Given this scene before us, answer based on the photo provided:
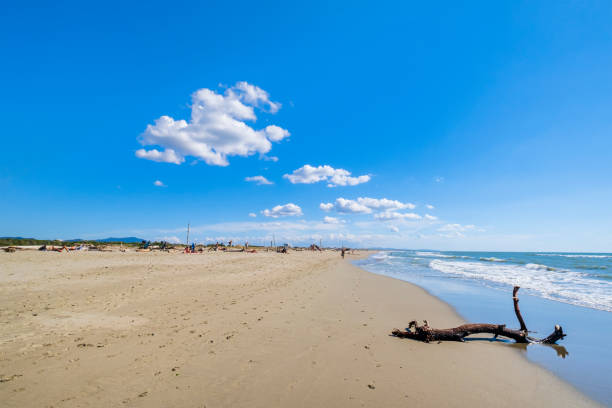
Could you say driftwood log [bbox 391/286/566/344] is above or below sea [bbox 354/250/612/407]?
above

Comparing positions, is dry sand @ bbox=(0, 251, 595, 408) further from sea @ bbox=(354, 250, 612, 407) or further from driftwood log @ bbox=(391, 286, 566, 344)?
sea @ bbox=(354, 250, 612, 407)

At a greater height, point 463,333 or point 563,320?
point 463,333

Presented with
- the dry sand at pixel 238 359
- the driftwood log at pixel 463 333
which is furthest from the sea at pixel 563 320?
the dry sand at pixel 238 359

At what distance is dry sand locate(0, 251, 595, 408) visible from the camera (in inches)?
178

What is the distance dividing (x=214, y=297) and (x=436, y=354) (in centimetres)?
967

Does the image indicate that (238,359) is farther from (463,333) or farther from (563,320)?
(563,320)

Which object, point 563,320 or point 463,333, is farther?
point 563,320

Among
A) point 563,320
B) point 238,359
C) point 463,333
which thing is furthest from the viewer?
point 563,320

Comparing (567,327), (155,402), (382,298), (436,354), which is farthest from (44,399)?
(567,327)

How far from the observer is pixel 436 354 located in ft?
22.4

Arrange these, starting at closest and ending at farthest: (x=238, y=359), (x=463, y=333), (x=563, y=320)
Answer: (x=238, y=359) → (x=463, y=333) → (x=563, y=320)

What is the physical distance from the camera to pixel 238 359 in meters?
5.89

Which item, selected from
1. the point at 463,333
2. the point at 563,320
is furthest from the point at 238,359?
the point at 563,320

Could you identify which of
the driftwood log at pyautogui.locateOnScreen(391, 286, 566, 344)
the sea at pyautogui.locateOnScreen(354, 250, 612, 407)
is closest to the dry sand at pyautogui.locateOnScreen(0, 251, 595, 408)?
the driftwood log at pyautogui.locateOnScreen(391, 286, 566, 344)
